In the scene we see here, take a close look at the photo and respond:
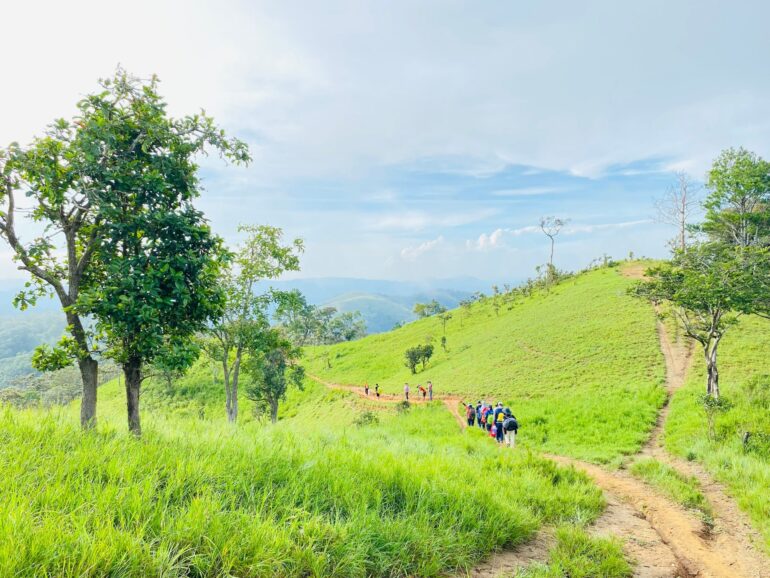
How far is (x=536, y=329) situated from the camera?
155ft

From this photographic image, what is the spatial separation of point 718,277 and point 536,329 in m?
30.2

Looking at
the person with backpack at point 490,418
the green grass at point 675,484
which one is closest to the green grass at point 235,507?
the green grass at point 675,484

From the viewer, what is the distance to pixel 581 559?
5758 millimetres

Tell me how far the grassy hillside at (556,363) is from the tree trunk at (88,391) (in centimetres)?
1637

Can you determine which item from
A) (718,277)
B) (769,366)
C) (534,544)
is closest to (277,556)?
(534,544)

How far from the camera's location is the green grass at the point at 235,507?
370 cm

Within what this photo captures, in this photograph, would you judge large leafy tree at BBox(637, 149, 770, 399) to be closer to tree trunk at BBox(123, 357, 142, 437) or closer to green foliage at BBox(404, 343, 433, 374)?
tree trunk at BBox(123, 357, 142, 437)

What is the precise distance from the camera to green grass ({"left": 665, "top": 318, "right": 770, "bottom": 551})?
9.85 m

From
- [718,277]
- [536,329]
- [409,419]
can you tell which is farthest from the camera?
[536,329]

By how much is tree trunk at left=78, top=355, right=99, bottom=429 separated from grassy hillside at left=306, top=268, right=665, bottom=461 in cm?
1637

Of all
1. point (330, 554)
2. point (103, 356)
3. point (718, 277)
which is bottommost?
point (330, 554)

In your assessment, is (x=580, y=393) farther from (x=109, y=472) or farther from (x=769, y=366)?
(x=109, y=472)

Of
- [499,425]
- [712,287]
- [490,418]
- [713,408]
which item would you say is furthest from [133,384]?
[712,287]

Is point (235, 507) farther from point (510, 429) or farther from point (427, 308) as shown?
point (427, 308)
